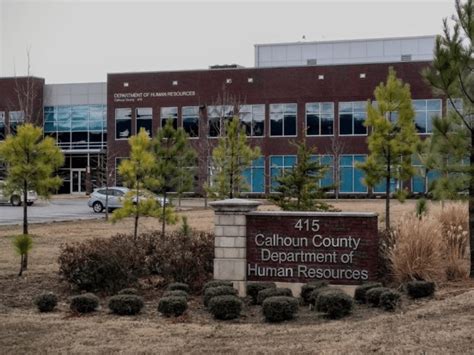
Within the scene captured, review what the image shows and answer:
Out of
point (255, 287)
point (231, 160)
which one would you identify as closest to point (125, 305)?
point (255, 287)

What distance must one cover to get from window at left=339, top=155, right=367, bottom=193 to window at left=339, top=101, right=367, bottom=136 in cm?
172

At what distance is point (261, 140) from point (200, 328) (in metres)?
45.5

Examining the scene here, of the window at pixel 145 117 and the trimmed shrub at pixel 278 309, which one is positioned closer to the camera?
the trimmed shrub at pixel 278 309

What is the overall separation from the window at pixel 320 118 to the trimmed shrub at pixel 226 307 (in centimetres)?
4391

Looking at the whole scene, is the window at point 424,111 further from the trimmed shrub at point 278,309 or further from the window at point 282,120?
the trimmed shrub at point 278,309

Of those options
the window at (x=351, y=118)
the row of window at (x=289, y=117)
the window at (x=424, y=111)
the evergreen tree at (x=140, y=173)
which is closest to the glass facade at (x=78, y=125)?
the row of window at (x=289, y=117)

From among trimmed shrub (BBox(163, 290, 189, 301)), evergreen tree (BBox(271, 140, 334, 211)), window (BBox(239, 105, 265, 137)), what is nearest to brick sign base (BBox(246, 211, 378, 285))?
trimmed shrub (BBox(163, 290, 189, 301))

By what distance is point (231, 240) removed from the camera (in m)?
12.5

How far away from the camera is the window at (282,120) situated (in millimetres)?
54000

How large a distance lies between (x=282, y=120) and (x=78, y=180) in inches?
722

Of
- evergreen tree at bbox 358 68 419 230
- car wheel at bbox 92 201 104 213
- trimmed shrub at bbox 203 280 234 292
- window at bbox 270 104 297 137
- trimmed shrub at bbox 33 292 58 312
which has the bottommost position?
trimmed shrub at bbox 33 292 58 312

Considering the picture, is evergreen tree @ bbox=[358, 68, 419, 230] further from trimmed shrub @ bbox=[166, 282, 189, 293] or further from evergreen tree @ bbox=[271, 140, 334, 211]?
trimmed shrub @ bbox=[166, 282, 189, 293]

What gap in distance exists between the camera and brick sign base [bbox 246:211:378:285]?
12.1 metres

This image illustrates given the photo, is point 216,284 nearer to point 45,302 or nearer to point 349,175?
point 45,302
